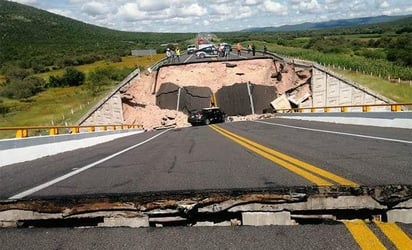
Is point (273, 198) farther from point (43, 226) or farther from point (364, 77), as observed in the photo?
point (364, 77)

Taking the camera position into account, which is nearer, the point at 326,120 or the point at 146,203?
the point at 146,203

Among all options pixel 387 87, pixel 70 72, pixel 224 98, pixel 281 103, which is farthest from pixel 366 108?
pixel 70 72

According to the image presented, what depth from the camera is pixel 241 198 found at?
4492 millimetres

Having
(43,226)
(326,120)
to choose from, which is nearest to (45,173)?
(43,226)

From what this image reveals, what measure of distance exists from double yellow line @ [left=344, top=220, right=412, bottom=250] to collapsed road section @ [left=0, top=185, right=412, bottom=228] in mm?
185

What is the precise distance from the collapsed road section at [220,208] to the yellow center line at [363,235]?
0.58 feet

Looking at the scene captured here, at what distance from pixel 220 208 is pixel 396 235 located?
164 centimetres

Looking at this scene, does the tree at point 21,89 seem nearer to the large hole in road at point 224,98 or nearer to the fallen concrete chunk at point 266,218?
the large hole in road at point 224,98

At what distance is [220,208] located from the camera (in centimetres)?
446

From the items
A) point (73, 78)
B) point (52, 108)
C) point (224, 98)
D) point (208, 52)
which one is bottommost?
point (52, 108)

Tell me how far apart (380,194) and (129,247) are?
249cm

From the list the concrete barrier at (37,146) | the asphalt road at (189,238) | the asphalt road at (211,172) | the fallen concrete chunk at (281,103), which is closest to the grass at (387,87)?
the fallen concrete chunk at (281,103)

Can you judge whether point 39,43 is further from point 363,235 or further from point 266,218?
point 363,235

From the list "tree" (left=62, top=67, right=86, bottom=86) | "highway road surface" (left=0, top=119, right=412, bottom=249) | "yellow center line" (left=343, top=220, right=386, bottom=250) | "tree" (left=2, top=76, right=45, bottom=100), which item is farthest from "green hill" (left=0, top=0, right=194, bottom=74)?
"yellow center line" (left=343, top=220, right=386, bottom=250)
